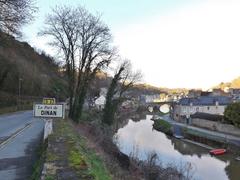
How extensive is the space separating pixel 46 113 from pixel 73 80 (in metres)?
22.0

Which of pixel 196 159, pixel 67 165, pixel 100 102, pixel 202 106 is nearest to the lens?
pixel 67 165

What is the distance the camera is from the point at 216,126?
189 ft

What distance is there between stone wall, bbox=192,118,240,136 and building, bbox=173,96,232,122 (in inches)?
357

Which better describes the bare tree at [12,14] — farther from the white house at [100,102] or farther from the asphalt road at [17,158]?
the white house at [100,102]

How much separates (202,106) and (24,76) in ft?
138

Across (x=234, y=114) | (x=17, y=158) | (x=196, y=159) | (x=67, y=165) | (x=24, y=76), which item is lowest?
(x=196, y=159)

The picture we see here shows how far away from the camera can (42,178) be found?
6.29 metres

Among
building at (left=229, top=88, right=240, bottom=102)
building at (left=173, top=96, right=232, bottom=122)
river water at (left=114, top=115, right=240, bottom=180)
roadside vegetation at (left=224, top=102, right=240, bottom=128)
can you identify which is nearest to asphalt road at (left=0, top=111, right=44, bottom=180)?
river water at (left=114, top=115, right=240, bottom=180)

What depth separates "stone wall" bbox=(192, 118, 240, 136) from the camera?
5031 centimetres

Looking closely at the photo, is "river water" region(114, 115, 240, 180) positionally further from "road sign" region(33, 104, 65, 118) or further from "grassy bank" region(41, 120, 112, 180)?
"grassy bank" region(41, 120, 112, 180)

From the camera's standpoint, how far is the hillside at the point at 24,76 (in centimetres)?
5710

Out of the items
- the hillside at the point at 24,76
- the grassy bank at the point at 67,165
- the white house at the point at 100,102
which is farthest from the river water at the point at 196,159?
the white house at the point at 100,102

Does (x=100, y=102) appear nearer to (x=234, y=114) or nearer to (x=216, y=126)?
(x=216, y=126)

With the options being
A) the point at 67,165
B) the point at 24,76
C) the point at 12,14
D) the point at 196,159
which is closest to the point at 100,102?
the point at 24,76
